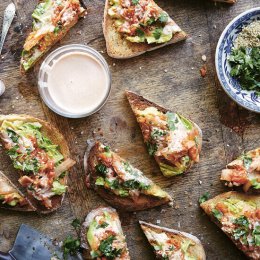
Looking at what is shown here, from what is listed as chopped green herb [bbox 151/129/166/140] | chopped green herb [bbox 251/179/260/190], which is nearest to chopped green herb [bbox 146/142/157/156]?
chopped green herb [bbox 151/129/166/140]

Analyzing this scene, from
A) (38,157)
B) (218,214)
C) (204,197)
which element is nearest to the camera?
(38,157)

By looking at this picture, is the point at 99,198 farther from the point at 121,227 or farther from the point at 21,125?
the point at 21,125

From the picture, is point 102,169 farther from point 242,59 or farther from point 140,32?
point 242,59

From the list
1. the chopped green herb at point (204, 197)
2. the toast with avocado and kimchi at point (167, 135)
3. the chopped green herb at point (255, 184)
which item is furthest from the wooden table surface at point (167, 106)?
the chopped green herb at point (255, 184)

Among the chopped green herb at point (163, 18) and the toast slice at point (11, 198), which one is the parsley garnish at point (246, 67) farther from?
the toast slice at point (11, 198)

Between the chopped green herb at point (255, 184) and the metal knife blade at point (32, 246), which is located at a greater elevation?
Result: the chopped green herb at point (255, 184)

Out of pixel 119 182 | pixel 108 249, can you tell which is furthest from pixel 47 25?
pixel 108 249

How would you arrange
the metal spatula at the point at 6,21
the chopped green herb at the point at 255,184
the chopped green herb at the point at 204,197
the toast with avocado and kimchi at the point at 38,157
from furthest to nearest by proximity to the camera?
the chopped green herb at the point at 204,197, the metal spatula at the point at 6,21, the chopped green herb at the point at 255,184, the toast with avocado and kimchi at the point at 38,157

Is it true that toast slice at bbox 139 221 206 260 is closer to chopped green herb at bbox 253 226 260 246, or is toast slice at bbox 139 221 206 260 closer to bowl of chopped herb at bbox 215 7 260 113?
chopped green herb at bbox 253 226 260 246
